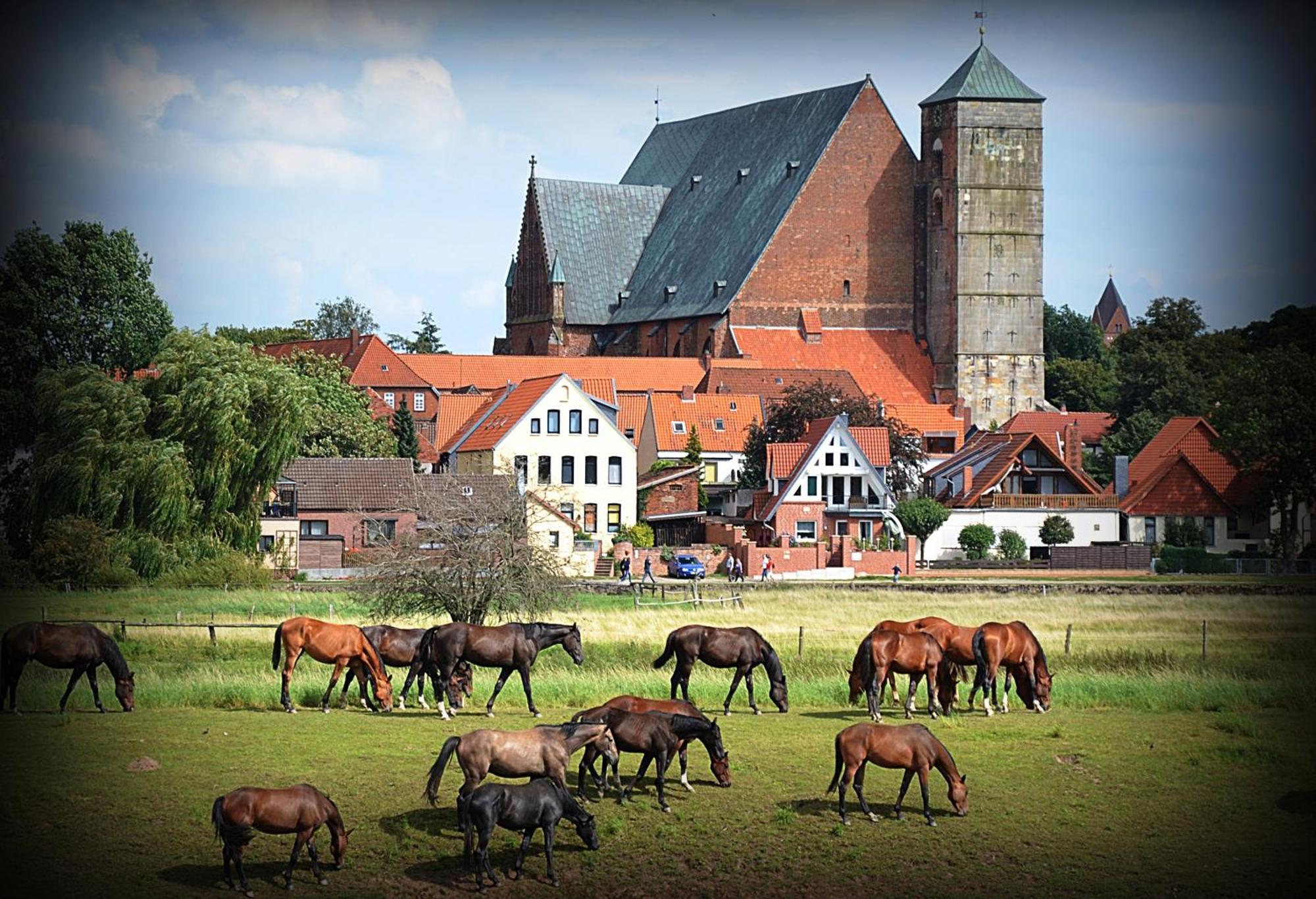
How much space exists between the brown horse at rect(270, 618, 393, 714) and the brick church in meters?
76.4

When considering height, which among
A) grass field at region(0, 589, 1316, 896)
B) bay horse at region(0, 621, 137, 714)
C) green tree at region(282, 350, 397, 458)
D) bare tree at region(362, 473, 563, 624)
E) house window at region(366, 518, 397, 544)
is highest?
green tree at region(282, 350, 397, 458)

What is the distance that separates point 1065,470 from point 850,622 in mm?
34543

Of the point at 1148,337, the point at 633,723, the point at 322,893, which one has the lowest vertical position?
the point at 322,893

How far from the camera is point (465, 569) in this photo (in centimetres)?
3441

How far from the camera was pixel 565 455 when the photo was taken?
68500mm

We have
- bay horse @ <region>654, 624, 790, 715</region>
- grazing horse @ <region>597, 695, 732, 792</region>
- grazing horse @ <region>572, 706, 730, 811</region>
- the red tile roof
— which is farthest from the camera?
the red tile roof

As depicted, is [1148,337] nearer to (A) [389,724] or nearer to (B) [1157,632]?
(B) [1157,632]

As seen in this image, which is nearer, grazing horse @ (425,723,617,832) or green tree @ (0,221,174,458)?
grazing horse @ (425,723,617,832)

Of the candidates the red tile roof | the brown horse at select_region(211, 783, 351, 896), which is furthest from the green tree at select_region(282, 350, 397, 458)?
the brown horse at select_region(211, 783, 351, 896)

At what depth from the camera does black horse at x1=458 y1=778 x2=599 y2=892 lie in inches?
640

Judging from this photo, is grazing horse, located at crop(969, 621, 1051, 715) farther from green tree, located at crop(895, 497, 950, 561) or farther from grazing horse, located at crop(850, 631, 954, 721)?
green tree, located at crop(895, 497, 950, 561)

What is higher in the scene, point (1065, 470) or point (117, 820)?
point (1065, 470)

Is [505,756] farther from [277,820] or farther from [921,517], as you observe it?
[921,517]

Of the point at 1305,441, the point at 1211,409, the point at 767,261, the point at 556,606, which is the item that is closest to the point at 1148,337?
the point at 1211,409
